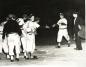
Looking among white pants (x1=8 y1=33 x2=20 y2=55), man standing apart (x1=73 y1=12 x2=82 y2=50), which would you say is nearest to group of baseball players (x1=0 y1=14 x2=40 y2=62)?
white pants (x1=8 y1=33 x2=20 y2=55)

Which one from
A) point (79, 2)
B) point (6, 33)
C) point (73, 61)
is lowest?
point (73, 61)

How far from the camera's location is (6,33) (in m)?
7.26

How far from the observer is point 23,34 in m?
7.37

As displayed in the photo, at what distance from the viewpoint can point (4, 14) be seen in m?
7.29

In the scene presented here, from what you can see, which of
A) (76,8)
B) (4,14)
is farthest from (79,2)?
(4,14)

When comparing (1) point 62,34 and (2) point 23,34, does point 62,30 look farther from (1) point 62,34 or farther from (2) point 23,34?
(2) point 23,34

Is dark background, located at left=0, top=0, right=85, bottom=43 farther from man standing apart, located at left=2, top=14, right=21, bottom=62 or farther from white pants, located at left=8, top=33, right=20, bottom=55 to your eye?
white pants, located at left=8, top=33, right=20, bottom=55

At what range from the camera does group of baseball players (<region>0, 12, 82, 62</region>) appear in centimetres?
725

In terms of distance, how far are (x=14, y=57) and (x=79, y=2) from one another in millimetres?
1316

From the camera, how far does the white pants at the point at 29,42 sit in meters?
7.38

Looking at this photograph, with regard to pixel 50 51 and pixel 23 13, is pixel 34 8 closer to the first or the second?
pixel 23 13

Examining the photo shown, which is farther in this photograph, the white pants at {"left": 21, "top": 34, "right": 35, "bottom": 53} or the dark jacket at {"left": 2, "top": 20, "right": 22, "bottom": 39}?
the white pants at {"left": 21, "top": 34, "right": 35, "bottom": 53}

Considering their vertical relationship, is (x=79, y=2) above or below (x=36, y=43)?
above

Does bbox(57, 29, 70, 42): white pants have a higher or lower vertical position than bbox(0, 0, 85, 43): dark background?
lower
